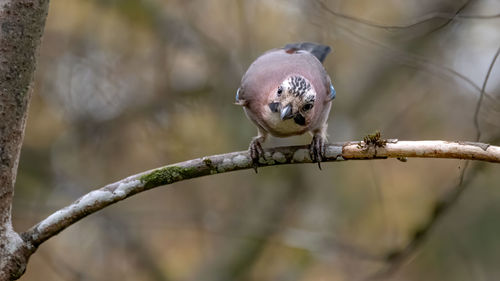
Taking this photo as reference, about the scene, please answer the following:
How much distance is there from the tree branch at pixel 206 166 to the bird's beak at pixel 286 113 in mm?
781

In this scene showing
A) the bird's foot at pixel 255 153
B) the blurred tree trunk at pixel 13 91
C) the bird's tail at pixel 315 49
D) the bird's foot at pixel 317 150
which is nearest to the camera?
the blurred tree trunk at pixel 13 91

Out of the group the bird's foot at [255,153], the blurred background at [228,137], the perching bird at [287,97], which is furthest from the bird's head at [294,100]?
the blurred background at [228,137]

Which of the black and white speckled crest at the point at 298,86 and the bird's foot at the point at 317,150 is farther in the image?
the black and white speckled crest at the point at 298,86

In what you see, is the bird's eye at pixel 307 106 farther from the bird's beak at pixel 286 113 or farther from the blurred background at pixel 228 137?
the blurred background at pixel 228 137

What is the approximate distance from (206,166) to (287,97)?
1.18 m

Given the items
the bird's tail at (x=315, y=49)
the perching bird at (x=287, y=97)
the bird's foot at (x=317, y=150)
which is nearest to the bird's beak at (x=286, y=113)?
the perching bird at (x=287, y=97)

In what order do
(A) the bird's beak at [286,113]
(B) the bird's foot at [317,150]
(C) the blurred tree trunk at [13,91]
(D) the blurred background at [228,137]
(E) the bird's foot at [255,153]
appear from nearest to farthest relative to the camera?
(C) the blurred tree trunk at [13,91] < (E) the bird's foot at [255,153] < (B) the bird's foot at [317,150] < (A) the bird's beak at [286,113] < (D) the blurred background at [228,137]

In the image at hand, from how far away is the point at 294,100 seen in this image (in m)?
4.30

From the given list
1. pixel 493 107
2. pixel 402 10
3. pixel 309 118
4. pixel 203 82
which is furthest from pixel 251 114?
pixel 402 10

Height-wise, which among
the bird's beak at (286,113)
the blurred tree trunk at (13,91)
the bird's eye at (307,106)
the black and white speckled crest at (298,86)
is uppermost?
the black and white speckled crest at (298,86)

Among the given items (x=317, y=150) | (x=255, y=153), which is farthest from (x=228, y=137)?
(x=255, y=153)

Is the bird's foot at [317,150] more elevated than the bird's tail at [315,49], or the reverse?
the bird's tail at [315,49]

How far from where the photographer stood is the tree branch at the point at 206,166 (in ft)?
10.1

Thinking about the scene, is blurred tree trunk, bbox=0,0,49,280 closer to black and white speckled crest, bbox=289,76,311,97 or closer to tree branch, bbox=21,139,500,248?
tree branch, bbox=21,139,500,248
